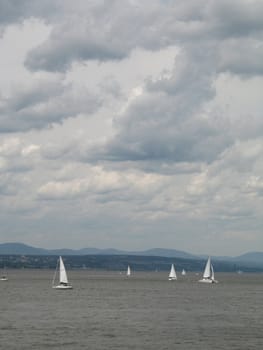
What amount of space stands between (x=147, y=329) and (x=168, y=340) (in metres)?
11.7

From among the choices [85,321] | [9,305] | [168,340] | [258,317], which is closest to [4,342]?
[168,340]

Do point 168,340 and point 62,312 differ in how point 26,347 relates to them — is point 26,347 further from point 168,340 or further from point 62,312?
point 62,312

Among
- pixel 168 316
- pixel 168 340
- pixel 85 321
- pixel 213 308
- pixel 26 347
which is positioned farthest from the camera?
pixel 213 308

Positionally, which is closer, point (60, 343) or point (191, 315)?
point (60, 343)

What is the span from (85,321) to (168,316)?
16.0 metres

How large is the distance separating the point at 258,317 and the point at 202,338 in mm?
34656

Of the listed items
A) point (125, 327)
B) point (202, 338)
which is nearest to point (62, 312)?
point (125, 327)

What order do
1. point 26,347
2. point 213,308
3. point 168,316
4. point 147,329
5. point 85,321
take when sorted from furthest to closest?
1. point 213,308
2. point 168,316
3. point 85,321
4. point 147,329
5. point 26,347

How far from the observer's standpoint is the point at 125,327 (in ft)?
300

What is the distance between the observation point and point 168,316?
109 metres

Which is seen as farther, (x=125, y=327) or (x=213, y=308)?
(x=213, y=308)

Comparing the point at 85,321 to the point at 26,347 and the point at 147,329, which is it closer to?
the point at 147,329

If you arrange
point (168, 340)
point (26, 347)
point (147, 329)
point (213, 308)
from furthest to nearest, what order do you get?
1. point (213, 308)
2. point (147, 329)
3. point (168, 340)
4. point (26, 347)

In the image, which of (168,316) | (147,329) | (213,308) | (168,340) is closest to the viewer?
(168,340)
